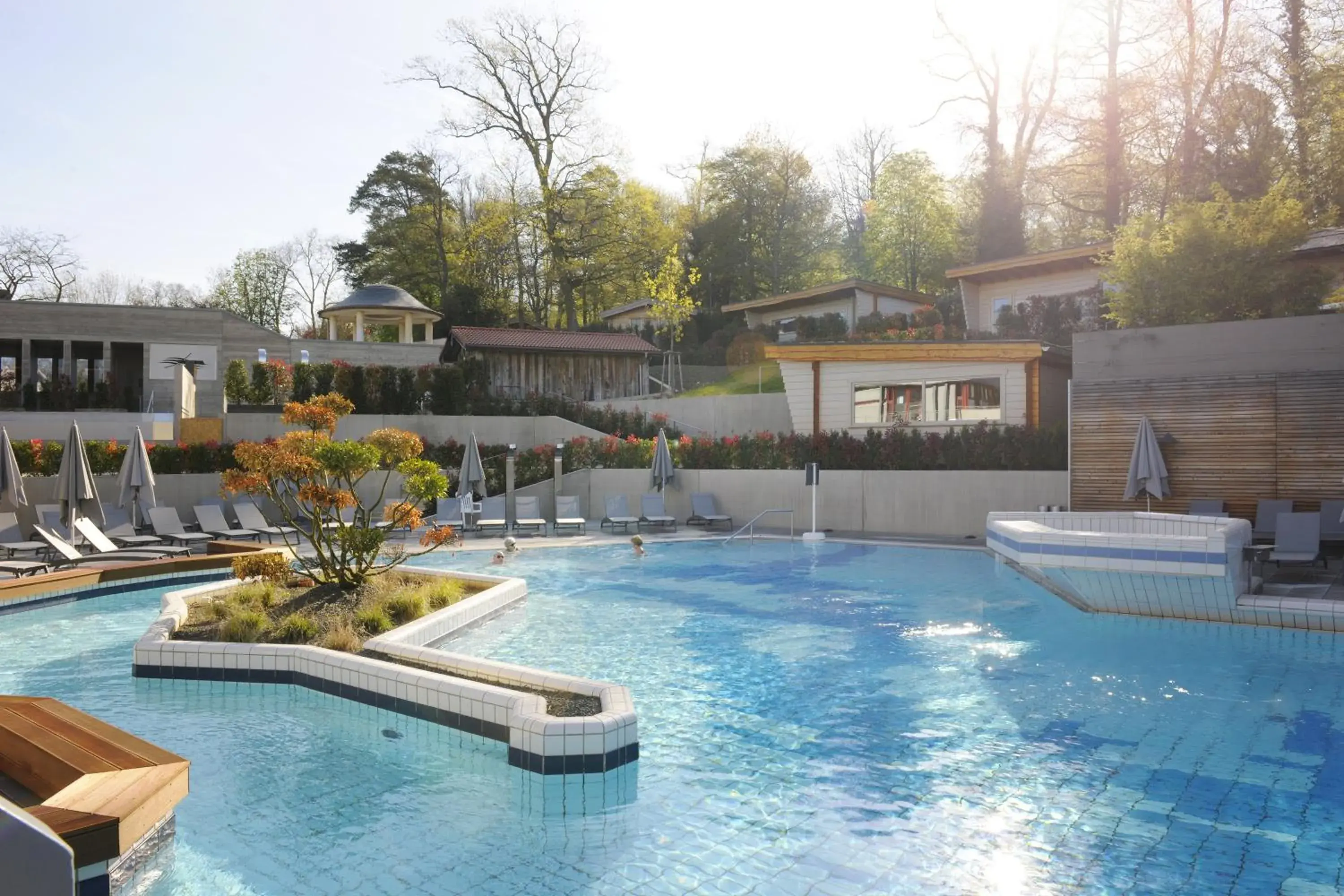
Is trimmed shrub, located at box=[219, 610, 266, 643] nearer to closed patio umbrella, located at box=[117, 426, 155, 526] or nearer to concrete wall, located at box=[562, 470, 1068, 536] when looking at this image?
closed patio umbrella, located at box=[117, 426, 155, 526]

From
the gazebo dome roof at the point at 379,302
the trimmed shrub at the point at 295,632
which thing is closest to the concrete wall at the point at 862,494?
the trimmed shrub at the point at 295,632

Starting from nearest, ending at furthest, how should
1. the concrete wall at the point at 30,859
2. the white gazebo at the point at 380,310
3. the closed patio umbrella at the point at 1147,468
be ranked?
the concrete wall at the point at 30,859 < the closed patio umbrella at the point at 1147,468 < the white gazebo at the point at 380,310

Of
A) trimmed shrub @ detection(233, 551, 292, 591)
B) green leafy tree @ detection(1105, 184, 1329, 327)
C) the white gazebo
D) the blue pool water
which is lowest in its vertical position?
the blue pool water

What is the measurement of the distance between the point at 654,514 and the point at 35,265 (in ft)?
129

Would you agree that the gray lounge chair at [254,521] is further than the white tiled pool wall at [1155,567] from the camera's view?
Yes

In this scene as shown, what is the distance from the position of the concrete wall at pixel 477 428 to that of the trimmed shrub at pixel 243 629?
46.7 ft

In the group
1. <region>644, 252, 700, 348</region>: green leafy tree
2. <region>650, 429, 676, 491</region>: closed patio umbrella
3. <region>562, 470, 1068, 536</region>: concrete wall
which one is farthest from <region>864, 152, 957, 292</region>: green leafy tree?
<region>650, 429, 676, 491</region>: closed patio umbrella

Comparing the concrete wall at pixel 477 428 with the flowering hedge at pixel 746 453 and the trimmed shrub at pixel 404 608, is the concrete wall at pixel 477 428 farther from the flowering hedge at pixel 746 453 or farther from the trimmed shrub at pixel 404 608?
the trimmed shrub at pixel 404 608

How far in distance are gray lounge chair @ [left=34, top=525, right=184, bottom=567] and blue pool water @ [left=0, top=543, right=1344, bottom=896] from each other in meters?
2.55

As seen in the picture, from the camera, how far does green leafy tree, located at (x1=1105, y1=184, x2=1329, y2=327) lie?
1408cm

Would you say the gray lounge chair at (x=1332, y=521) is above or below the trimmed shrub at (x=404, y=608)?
above

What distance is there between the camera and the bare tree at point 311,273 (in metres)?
51.3

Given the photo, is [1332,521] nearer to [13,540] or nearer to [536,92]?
[13,540]

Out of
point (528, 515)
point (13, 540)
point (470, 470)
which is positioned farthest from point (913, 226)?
point (13, 540)
